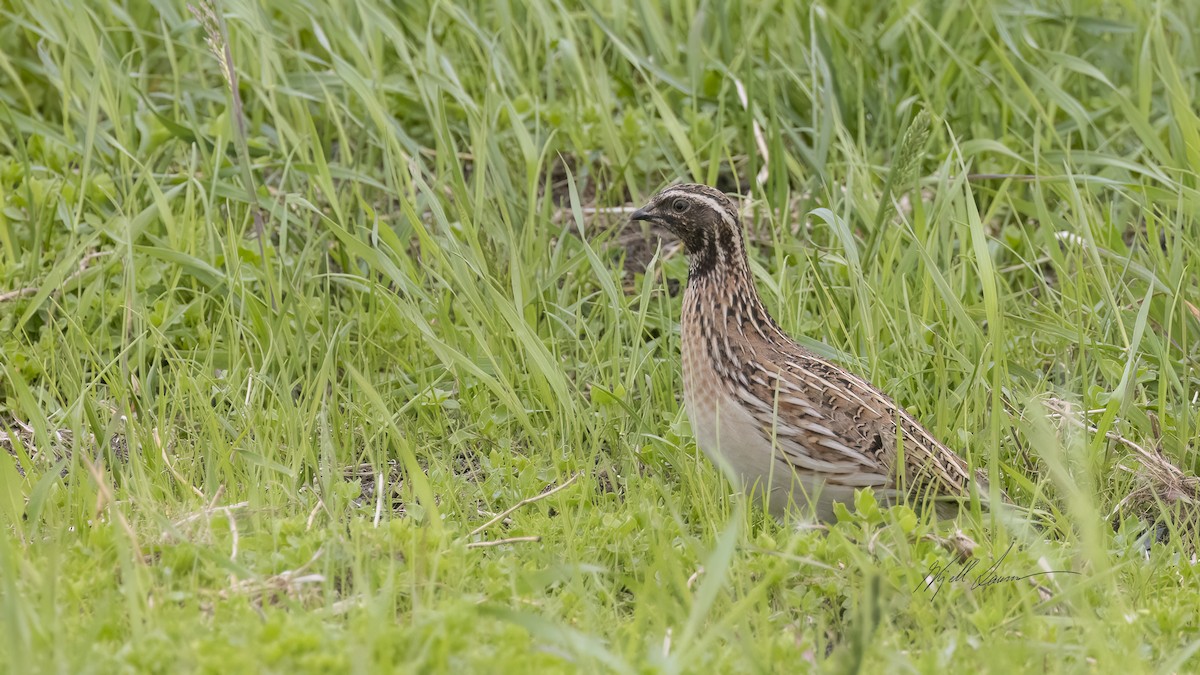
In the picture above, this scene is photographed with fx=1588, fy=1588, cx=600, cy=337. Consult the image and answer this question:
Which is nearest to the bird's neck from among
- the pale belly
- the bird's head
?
the bird's head

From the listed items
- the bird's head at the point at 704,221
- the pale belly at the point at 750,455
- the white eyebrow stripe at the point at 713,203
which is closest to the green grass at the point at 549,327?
the pale belly at the point at 750,455

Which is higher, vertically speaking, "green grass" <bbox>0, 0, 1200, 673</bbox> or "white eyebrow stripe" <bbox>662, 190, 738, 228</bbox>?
"white eyebrow stripe" <bbox>662, 190, 738, 228</bbox>

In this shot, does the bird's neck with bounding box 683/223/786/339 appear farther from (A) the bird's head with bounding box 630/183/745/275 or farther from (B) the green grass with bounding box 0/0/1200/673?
(B) the green grass with bounding box 0/0/1200/673

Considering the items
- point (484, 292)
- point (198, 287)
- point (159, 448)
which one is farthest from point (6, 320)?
point (484, 292)

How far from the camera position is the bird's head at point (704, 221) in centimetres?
601

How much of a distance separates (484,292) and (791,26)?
2.88 m

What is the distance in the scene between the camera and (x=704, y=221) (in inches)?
237

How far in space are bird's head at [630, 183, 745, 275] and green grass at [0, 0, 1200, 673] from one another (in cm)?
27

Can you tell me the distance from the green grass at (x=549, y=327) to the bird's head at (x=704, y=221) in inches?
10.8

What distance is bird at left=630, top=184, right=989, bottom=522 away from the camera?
547 cm

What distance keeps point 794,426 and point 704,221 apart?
3.04 ft

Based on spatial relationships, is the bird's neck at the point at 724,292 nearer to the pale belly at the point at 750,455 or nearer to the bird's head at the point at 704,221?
the bird's head at the point at 704,221

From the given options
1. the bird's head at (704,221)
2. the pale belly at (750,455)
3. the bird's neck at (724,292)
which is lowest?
the pale belly at (750,455)

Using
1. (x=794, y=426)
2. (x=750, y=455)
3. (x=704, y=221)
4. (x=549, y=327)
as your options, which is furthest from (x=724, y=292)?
(x=549, y=327)
